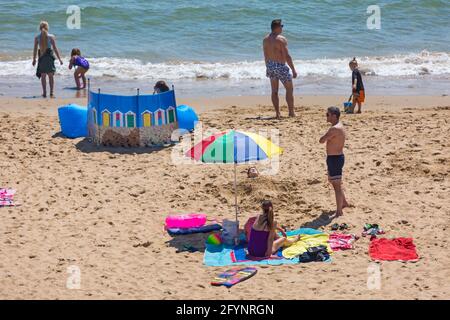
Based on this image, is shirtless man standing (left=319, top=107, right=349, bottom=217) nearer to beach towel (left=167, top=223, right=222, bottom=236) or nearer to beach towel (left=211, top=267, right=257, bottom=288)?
beach towel (left=167, top=223, right=222, bottom=236)

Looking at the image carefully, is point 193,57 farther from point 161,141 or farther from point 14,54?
point 161,141

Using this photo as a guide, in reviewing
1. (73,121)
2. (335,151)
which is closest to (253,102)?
(73,121)

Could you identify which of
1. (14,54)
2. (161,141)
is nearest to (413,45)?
(14,54)

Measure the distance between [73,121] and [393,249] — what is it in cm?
554

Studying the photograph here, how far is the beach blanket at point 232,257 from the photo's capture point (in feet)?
26.3

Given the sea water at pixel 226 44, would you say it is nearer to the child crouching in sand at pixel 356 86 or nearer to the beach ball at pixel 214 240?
the child crouching in sand at pixel 356 86

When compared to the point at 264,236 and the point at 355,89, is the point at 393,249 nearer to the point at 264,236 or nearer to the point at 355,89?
the point at 264,236

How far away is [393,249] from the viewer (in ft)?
26.7

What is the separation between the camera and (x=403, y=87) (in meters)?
16.8

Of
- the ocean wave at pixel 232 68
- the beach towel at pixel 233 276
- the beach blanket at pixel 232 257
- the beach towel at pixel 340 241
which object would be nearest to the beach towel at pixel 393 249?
the beach towel at pixel 340 241

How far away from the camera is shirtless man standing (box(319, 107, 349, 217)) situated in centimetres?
896

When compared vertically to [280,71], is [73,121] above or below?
below

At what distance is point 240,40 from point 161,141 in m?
10.1
